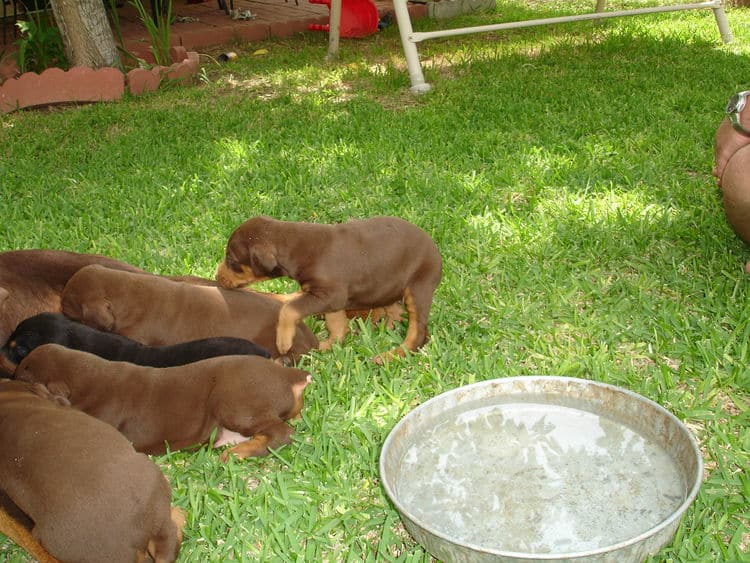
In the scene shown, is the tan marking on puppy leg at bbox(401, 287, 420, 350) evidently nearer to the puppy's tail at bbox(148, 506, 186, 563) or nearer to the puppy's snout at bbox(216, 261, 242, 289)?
the puppy's snout at bbox(216, 261, 242, 289)

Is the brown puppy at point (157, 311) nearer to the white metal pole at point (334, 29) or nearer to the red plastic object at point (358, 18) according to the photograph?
the white metal pole at point (334, 29)

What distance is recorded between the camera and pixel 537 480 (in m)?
2.96

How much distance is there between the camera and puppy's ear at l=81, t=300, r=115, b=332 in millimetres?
3633

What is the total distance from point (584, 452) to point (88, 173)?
4.77 m

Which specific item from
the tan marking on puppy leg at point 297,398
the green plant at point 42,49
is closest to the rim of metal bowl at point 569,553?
the tan marking on puppy leg at point 297,398

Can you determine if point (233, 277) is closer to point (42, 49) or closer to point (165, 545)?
point (165, 545)

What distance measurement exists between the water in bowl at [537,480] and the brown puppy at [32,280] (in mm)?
1870

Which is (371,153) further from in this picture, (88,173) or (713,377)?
(713,377)

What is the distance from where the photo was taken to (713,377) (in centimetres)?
350

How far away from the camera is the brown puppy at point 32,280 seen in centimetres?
379

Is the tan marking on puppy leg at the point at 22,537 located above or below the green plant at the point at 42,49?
below

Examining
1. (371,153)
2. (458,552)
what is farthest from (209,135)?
(458,552)

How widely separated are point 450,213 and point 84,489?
3.24m

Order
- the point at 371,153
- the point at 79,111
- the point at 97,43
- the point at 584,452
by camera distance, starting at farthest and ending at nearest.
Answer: the point at 97,43 → the point at 79,111 → the point at 371,153 → the point at 584,452
